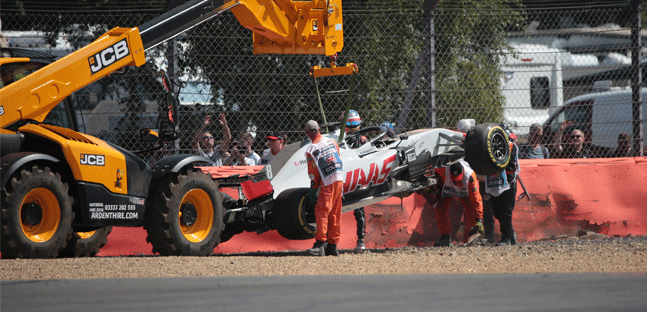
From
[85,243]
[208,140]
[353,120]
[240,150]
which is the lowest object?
[85,243]

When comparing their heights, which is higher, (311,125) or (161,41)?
(161,41)

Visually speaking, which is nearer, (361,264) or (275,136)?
(361,264)

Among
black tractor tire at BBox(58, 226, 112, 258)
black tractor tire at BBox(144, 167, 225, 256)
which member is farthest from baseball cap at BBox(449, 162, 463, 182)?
black tractor tire at BBox(58, 226, 112, 258)

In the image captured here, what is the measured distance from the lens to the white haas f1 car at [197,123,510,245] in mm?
7746

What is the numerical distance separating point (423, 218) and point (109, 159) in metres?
4.32

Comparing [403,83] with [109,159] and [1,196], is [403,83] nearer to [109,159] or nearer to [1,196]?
[109,159]

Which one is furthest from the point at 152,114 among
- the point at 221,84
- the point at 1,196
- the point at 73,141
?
the point at 1,196

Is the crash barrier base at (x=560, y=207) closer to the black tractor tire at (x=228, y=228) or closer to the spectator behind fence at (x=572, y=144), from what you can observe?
the spectator behind fence at (x=572, y=144)

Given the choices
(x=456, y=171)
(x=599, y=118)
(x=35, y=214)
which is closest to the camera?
(x=35, y=214)

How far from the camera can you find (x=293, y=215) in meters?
7.61

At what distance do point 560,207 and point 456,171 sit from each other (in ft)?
5.41

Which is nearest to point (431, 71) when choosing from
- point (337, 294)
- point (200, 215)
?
point (200, 215)

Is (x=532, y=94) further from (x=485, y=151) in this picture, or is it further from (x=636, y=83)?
(x=485, y=151)

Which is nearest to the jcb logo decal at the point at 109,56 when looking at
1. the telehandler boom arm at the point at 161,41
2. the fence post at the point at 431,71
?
the telehandler boom arm at the point at 161,41
